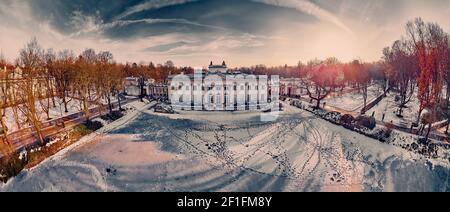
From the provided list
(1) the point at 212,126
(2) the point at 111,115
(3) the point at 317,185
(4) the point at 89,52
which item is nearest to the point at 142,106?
(2) the point at 111,115

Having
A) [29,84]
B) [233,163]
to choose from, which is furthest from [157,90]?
[233,163]

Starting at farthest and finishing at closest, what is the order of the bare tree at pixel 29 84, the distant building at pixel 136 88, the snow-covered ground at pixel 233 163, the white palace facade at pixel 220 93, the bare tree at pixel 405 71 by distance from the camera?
1. the distant building at pixel 136 88
2. the white palace facade at pixel 220 93
3. the bare tree at pixel 405 71
4. the bare tree at pixel 29 84
5. the snow-covered ground at pixel 233 163

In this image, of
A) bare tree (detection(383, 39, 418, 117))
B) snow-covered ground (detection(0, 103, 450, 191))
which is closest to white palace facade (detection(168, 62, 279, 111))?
snow-covered ground (detection(0, 103, 450, 191))

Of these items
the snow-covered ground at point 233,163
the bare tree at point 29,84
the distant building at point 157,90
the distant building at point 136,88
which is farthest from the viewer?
the distant building at point 136,88

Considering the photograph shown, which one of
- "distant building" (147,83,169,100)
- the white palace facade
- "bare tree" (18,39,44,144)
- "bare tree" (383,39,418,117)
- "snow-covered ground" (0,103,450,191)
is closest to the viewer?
"snow-covered ground" (0,103,450,191)

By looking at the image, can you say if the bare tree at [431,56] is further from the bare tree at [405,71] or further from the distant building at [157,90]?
the distant building at [157,90]

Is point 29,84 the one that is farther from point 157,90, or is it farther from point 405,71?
point 405,71

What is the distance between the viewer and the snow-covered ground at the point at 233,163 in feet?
40.7

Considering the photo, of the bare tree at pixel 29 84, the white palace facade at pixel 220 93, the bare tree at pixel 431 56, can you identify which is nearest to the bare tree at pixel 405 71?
the bare tree at pixel 431 56

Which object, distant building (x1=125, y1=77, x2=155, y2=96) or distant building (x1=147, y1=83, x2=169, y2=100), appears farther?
distant building (x1=125, y1=77, x2=155, y2=96)

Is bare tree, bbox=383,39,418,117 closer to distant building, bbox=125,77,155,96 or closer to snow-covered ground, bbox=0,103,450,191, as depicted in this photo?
snow-covered ground, bbox=0,103,450,191

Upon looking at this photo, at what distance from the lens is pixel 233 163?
48.6 ft

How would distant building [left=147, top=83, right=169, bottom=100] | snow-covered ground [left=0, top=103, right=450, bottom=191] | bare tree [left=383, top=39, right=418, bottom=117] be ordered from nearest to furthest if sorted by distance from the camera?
snow-covered ground [left=0, top=103, right=450, bottom=191] < bare tree [left=383, top=39, right=418, bottom=117] < distant building [left=147, top=83, right=169, bottom=100]

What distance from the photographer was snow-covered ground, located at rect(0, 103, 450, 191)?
12391 mm
